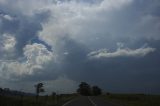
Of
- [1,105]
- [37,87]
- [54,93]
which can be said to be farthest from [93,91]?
[1,105]

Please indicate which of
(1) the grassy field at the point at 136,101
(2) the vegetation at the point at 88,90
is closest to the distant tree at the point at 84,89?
(2) the vegetation at the point at 88,90

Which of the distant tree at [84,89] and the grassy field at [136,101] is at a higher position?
the distant tree at [84,89]

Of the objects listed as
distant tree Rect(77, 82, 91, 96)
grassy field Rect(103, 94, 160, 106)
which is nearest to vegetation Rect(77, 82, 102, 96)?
distant tree Rect(77, 82, 91, 96)

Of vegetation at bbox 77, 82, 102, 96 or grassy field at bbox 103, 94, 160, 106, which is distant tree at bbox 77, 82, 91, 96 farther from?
grassy field at bbox 103, 94, 160, 106

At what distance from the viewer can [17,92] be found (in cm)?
3369

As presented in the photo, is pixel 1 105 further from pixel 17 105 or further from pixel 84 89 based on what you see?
pixel 84 89

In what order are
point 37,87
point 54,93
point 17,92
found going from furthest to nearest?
point 54,93
point 37,87
point 17,92

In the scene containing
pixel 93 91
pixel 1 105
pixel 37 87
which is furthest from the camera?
pixel 93 91

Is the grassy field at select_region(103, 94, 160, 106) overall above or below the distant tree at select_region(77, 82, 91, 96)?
below

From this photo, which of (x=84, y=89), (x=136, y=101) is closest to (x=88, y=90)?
(x=84, y=89)

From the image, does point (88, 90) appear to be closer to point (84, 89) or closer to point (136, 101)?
point (84, 89)

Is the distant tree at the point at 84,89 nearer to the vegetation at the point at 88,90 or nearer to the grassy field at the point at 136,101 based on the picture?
the vegetation at the point at 88,90

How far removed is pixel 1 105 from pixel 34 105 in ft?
25.9

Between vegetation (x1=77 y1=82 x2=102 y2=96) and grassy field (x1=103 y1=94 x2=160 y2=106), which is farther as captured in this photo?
vegetation (x1=77 y1=82 x2=102 y2=96)
